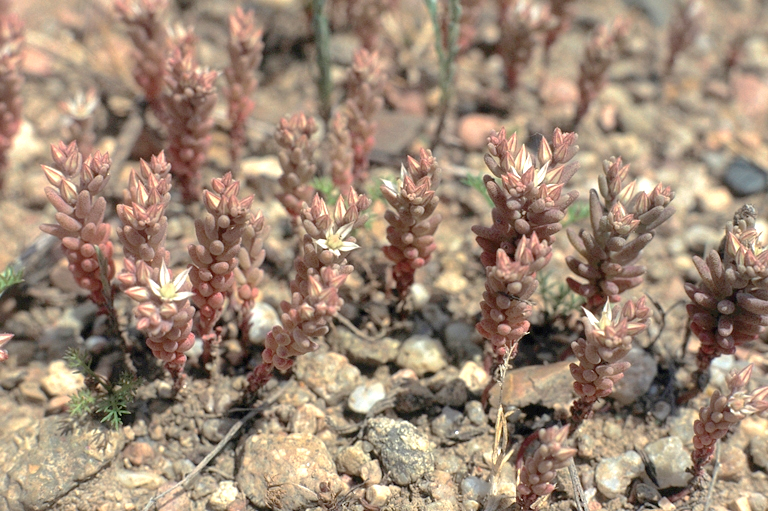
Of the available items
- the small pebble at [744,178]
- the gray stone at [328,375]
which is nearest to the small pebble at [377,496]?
the gray stone at [328,375]

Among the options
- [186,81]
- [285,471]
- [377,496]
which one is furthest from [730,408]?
[186,81]

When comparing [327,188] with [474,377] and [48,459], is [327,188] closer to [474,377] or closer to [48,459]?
[474,377]

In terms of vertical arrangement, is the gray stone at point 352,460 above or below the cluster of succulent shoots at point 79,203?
below

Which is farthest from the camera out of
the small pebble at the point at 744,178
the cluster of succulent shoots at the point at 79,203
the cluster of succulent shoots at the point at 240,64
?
the small pebble at the point at 744,178

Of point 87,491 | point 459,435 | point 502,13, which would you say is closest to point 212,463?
point 87,491

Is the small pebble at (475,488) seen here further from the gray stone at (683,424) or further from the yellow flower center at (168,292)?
the yellow flower center at (168,292)

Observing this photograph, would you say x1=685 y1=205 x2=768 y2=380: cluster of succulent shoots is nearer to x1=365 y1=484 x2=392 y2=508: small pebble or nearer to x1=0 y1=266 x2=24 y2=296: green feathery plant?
x1=365 y1=484 x2=392 y2=508: small pebble

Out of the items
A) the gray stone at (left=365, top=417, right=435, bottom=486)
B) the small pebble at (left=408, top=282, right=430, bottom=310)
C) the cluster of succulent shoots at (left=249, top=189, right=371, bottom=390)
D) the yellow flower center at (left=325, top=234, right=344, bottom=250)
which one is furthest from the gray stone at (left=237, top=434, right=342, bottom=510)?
the small pebble at (left=408, top=282, right=430, bottom=310)
